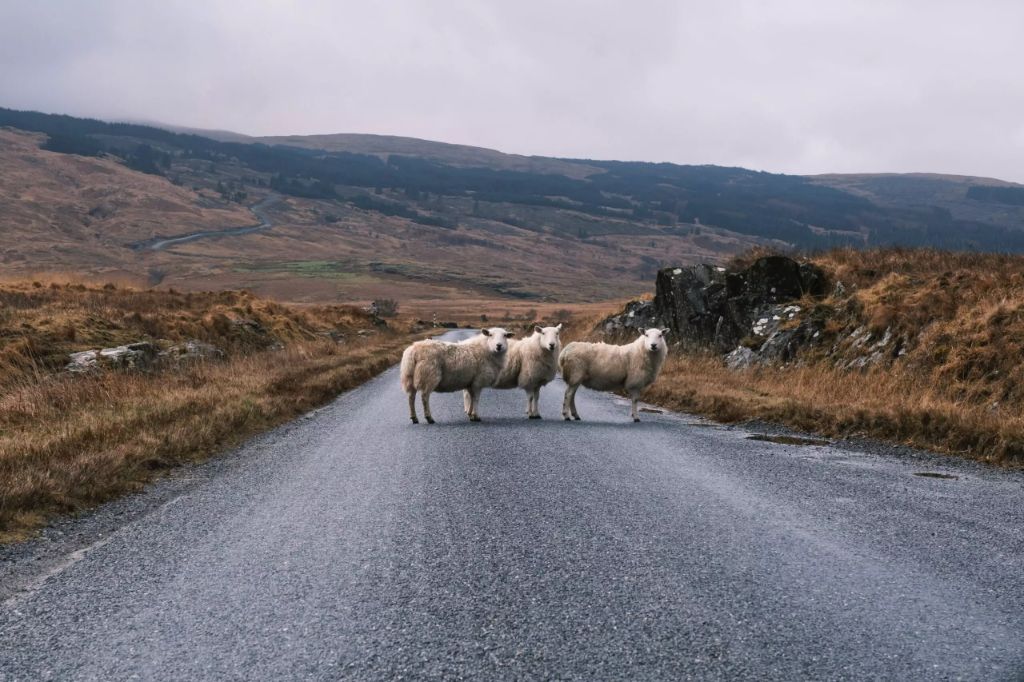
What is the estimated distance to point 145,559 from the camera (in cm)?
622

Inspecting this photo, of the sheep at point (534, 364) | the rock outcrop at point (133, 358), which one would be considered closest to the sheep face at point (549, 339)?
the sheep at point (534, 364)

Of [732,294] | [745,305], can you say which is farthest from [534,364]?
[732,294]

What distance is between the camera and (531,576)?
18.4ft

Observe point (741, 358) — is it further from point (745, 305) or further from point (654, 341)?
point (654, 341)

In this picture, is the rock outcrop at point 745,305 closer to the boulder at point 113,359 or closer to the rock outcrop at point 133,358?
the rock outcrop at point 133,358

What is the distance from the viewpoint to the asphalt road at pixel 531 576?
14.1 feet

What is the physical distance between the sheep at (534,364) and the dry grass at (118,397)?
453 centimetres

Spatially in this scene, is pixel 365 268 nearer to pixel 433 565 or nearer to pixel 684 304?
pixel 684 304

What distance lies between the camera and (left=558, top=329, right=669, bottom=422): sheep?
16719 millimetres

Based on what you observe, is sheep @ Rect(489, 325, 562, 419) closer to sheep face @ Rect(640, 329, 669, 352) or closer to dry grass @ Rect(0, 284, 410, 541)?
sheep face @ Rect(640, 329, 669, 352)

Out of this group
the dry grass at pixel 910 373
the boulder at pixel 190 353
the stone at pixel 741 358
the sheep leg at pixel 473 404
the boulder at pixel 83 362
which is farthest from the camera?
the stone at pixel 741 358

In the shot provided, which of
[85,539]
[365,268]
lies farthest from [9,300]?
[365,268]

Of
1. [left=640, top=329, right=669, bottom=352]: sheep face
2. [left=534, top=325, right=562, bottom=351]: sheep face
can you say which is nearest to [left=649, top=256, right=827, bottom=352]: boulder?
[left=640, top=329, right=669, bottom=352]: sheep face

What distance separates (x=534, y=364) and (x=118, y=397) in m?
7.89
